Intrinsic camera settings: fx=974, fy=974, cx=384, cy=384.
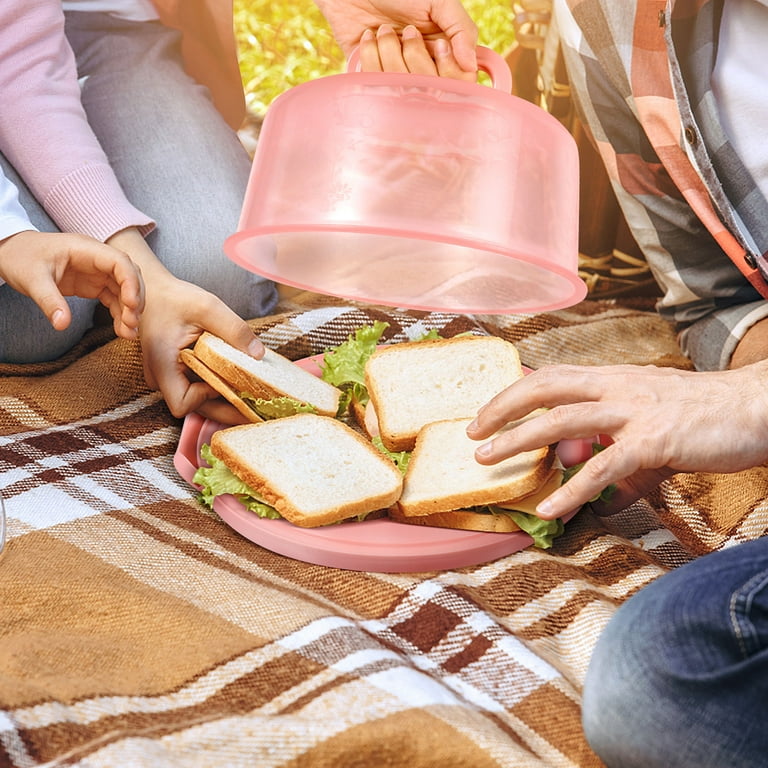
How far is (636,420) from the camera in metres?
1.07

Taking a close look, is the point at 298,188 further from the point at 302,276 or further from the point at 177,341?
the point at 177,341

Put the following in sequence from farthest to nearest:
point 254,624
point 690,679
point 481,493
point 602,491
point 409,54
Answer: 1. point 409,54
2. point 602,491
3. point 481,493
4. point 254,624
5. point 690,679

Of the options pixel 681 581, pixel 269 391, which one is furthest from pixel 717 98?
pixel 681 581

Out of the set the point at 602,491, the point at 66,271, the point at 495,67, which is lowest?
the point at 602,491

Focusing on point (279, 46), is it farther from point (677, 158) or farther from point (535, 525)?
point (535, 525)

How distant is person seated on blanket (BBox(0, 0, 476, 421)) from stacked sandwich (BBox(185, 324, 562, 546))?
10cm

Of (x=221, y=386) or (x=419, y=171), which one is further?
(x=221, y=386)

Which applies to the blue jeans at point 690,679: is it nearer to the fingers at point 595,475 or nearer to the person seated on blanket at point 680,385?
the person seated on blanket at point 680,385

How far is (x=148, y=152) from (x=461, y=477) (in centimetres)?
108

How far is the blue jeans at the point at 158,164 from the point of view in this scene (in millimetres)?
1677

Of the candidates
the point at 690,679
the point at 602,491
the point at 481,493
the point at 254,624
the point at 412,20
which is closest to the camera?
the point at 690,679

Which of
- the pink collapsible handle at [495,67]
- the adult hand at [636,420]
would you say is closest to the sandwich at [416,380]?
the adult hand at [636,420]

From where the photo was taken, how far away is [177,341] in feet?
4.69

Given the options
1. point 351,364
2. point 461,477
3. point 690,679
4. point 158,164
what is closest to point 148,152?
point 158,164
